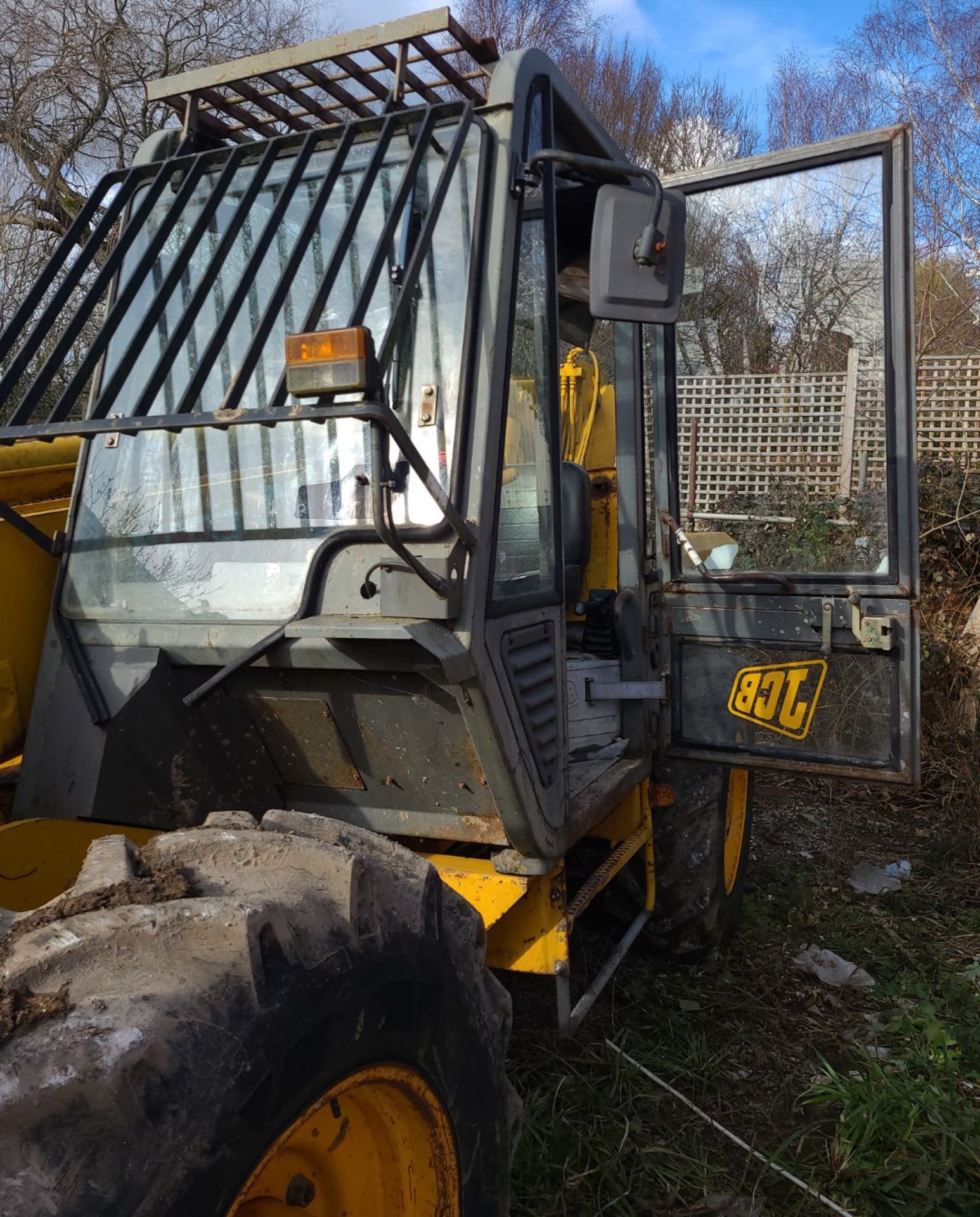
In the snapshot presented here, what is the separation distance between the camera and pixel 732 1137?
3092 millimetres

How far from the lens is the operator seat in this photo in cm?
373

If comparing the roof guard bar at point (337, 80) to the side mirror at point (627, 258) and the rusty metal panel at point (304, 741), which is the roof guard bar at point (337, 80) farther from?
the rusty metal panel at point (304, 741)

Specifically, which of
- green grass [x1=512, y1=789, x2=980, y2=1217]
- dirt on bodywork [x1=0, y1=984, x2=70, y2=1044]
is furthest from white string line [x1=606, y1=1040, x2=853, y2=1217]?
dirt on bodywork [x1=0, y1=984, x2=70, y2=1044]

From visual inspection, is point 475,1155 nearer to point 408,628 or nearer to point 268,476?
point 408,628

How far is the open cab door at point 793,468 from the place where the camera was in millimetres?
3225

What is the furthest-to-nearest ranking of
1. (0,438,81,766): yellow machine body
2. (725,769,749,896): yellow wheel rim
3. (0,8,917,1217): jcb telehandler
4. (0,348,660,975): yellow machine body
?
(725,769,749,896): yellow wheel rim, (0,438,81,766): yellow machine body, (0,348,660,975): yellow machine body, (0,8,917,1217): jcb telehandler

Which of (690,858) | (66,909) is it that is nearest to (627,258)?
(66,909)

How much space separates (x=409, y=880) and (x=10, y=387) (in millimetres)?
1492

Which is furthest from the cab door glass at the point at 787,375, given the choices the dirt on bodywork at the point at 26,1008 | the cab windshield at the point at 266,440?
the dirt on bodywork at the point at 26,1008

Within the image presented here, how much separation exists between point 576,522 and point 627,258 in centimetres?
143

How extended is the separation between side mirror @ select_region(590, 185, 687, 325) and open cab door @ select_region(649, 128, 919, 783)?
3.61 feet

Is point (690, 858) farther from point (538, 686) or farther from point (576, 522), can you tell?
point (538, 686)

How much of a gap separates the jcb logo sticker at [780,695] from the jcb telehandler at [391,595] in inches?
0.4

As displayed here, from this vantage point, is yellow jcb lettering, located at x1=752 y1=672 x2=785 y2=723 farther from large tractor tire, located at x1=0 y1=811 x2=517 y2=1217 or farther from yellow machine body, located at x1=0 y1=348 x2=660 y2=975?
large tractor tire, located at x1=0 y1=811 x2=517 y2=1217
